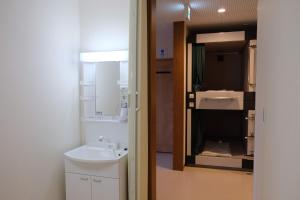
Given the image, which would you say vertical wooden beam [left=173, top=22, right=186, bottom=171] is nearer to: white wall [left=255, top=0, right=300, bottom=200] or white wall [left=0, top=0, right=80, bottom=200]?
white wall [left=0, top=0, right=80, bottom=200]

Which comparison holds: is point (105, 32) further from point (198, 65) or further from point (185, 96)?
point (198, 65)

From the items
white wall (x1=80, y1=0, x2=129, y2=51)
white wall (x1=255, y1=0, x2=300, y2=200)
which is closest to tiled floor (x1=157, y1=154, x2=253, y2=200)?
white wall (x1=255, y1=0, x2=300, y2=200)

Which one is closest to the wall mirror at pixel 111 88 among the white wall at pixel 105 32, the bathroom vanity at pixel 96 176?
the white wall at pixel 105 32

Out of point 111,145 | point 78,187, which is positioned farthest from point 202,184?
point 78,187

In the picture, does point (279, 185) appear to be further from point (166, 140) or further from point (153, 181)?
point (166, 140)

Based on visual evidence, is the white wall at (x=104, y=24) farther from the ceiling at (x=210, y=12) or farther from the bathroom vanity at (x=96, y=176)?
the bathroom vanity at (x=96, y=176)

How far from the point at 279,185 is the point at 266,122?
1.59ft

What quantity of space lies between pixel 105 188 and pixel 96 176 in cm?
15

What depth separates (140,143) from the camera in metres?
2.06

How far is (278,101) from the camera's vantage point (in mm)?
1379

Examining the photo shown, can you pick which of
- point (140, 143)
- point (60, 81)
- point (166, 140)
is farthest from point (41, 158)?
point (166, 140)

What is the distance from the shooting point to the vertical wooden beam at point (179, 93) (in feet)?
13.0

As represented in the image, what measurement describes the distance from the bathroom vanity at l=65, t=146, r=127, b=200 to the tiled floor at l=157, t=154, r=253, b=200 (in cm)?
106

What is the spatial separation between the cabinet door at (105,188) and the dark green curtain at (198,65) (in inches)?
104
